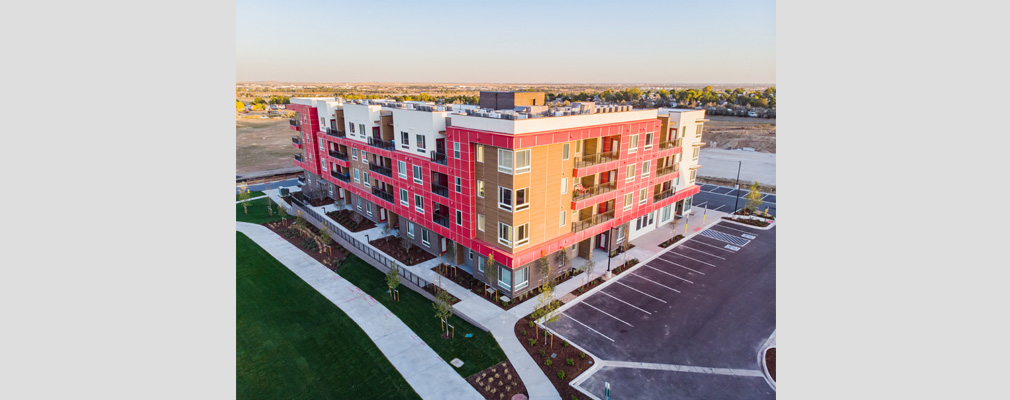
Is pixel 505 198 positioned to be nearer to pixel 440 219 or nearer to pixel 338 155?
pixel 440 219

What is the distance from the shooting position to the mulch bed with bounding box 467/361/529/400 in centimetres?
2101

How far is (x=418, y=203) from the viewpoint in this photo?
3550 centimetres

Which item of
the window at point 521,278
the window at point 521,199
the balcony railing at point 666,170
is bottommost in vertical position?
the window at point 521,278

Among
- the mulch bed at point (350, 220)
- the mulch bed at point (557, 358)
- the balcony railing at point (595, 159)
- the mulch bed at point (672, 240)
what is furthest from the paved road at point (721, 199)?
the mulch bed at point (350, 220)

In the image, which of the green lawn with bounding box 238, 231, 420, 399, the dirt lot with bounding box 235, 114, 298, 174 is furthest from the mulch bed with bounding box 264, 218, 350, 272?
the dirt lot with bounding box 235, 114, 298, 174

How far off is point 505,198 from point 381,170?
16.0 metres

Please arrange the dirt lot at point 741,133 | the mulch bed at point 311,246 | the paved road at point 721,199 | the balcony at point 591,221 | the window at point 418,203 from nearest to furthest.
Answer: the balcony at point 591,221 → the window at point 418,203 → the mulch bed at point 311,246 → the paved road at point 721,199 → the dirt lot at point 741,133

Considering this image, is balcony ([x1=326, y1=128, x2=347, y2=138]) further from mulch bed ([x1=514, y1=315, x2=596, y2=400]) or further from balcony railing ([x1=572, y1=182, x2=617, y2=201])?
mulch bed ([x1=514, y1=315, x2=596, y2=400])

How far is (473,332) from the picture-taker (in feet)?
85.1

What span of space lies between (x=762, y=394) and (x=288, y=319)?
26473 mm

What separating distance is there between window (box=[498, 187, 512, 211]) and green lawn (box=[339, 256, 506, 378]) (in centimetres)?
746

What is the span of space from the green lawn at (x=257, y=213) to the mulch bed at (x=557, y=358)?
33.0 metres

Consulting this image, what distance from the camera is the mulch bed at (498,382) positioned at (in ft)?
68.9

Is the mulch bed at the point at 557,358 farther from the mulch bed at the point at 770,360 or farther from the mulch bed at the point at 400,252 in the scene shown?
the mulch bed at the point at 400,252
